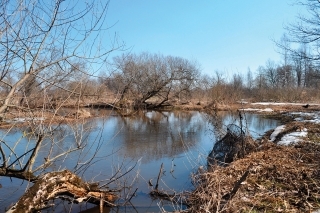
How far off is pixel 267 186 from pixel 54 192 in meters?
3.41

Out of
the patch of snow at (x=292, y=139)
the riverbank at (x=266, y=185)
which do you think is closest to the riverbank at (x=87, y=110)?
the patch of snow at (x=292, y=139)

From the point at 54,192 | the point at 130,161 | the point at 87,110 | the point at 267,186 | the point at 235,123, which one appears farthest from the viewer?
the point at 87,110

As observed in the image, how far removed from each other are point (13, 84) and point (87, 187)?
89.2 inches

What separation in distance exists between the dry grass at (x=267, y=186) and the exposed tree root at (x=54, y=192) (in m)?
1.86

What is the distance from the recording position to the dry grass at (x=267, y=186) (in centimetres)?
367

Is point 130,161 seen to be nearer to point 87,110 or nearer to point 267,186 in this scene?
point 267,186

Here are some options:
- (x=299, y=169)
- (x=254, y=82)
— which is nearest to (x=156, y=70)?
(x=299, y=169)

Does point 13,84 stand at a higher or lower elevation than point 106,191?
higher

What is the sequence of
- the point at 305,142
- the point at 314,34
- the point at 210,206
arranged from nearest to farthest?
the point at 210,206 → the point at 305,142 → the point at 314,34

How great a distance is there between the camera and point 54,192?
165 inches

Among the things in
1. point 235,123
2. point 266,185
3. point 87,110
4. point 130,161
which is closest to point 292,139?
point 266,185

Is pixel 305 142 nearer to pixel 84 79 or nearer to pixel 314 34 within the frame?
pixel 84 79

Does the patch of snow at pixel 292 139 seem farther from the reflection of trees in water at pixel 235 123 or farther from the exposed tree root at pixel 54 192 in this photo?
the exposed tree root at pixel 54 192

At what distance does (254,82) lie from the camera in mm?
62188
